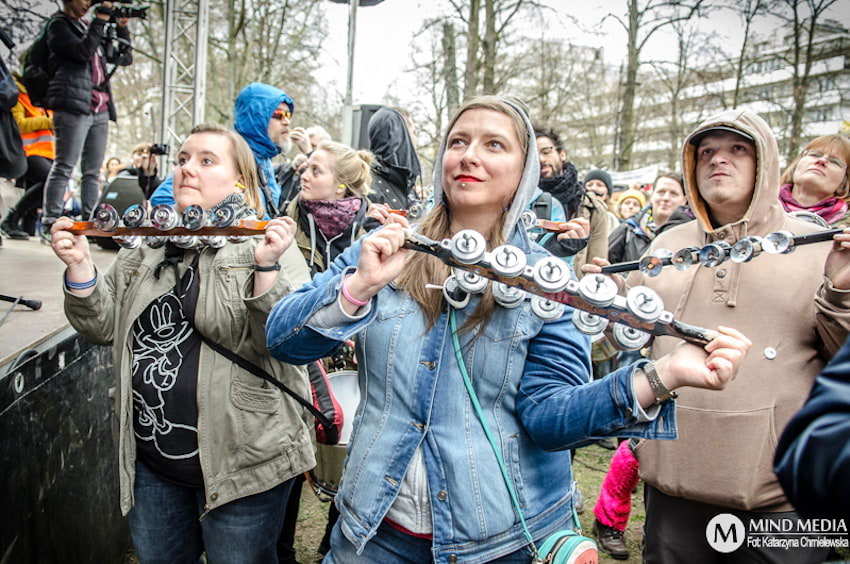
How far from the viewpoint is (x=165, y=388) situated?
7.57ft

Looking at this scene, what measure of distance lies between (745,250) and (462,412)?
4.21 feet

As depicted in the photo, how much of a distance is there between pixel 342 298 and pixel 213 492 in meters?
1.09

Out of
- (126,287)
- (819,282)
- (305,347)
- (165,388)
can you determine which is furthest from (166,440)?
(819,282)

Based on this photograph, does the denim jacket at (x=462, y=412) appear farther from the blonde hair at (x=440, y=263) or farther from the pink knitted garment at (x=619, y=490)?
the pink knitted garment at (x=619, y=490)

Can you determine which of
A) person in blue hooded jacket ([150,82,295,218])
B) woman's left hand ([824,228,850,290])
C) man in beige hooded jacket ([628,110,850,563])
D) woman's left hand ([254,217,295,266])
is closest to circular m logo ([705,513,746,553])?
man in beige hooded jacket ([628,110,850,563])

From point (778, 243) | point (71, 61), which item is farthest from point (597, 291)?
point (71, 61)

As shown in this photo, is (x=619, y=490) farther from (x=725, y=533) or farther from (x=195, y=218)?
(x=195, y=218)

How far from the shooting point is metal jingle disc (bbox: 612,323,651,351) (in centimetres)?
171

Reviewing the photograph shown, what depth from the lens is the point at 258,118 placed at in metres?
4.77

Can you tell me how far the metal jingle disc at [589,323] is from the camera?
1.73 m

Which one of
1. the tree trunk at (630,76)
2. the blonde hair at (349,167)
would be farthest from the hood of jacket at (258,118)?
the tree trunk at (630,76)

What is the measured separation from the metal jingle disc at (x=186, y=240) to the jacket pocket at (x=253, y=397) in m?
0.56

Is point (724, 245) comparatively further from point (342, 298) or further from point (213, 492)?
point (213, 492)

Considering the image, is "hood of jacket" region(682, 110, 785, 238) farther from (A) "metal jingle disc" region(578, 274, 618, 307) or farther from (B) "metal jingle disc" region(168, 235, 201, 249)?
(B) "metal jingle disc" region(168, 235, 201, 249)
